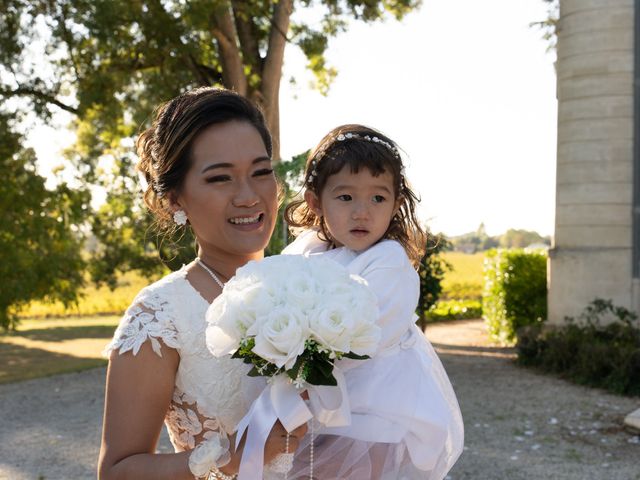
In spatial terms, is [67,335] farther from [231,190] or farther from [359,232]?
[231,190]

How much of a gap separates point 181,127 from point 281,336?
2.72 feet

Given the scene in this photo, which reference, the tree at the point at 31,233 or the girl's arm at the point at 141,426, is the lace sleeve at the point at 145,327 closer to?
the girl's arm at the point at 141,426

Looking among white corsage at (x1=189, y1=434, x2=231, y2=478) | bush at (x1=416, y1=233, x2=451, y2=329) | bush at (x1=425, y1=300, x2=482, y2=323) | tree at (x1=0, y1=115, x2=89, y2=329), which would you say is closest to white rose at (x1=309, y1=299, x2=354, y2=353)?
white corsage at (x1=189, y1=434, x2=231, y2=478)

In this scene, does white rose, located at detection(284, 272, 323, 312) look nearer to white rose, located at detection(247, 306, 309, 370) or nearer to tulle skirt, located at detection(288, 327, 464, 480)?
white rose, located at detection(247, 306, 309, 370)

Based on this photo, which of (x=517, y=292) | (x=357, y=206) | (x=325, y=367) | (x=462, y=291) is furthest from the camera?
(x=462, y=291)

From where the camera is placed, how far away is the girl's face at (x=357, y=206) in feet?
10.5

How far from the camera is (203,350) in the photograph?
2344 millimetres

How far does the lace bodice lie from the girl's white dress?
0.40 meters

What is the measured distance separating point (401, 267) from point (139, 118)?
16.0m

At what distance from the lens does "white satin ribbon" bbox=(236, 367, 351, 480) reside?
2008mm


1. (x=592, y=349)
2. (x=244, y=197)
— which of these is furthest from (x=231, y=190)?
(x=592, y=349)

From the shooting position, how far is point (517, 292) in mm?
16828

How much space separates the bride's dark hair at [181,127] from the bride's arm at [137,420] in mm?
578

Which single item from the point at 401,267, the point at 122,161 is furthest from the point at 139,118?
the point at 401,267
